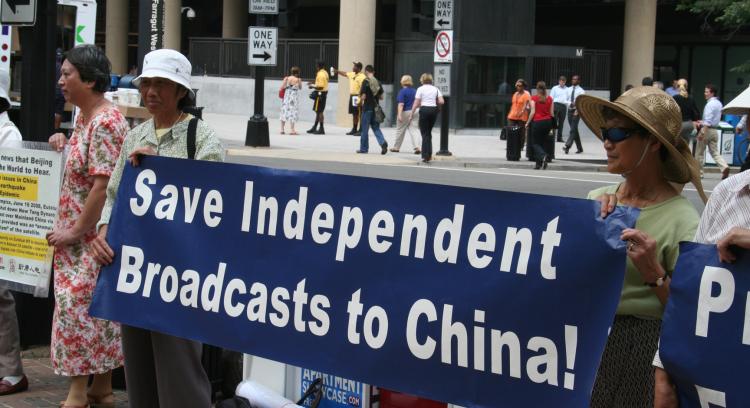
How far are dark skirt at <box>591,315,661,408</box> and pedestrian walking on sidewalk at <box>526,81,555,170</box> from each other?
1972 cm

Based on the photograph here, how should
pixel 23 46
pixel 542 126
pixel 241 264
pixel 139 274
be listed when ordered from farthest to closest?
pixel 542 126 < pixel 23 46 < pixel 139 274 < pixel 241 264

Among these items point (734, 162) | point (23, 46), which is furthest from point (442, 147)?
point (23, 46)

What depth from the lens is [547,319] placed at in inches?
142

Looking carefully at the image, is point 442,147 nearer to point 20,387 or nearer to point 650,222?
point 20,387

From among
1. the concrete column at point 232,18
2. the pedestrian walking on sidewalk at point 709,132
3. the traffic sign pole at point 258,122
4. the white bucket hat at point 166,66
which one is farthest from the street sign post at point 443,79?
the white bucket hat at point 166,66

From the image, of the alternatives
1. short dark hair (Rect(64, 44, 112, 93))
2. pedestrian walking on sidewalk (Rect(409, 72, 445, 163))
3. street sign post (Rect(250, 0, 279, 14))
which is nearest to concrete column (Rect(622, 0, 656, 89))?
pedestrian walking on sidewalk (Rect(409, 72, 445, 163))

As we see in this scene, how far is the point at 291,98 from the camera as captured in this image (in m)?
29.7

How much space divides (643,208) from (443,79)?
810 inches

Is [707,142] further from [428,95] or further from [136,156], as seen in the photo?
[136,156]

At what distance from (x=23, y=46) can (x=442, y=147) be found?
58.5ft

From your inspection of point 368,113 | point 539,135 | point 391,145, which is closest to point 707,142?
point 539,135

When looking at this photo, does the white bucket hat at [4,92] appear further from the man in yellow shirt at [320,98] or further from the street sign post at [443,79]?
the man in yellow shirt at [320,98]

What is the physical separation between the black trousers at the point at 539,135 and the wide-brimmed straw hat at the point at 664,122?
19.6 metres

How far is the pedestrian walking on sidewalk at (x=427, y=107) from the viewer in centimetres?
2336
